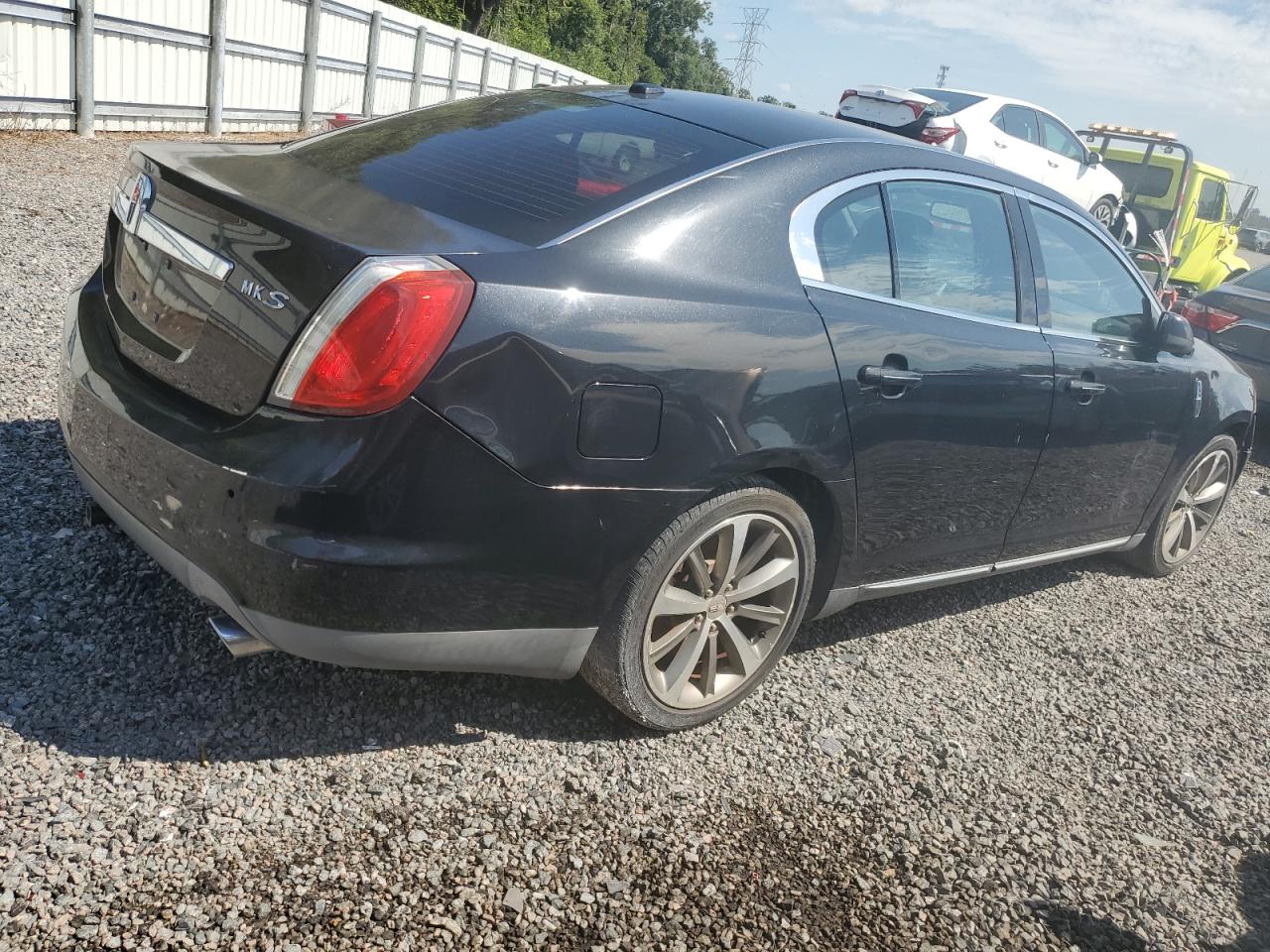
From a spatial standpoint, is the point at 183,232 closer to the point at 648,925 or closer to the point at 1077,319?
the point at 648,925

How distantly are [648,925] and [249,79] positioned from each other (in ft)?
51.2

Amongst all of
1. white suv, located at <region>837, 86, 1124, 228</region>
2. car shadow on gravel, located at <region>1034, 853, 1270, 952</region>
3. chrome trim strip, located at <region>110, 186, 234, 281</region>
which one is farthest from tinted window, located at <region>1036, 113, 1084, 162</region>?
chrome trim strip, located at <region>110, 186, 234, 281</region>

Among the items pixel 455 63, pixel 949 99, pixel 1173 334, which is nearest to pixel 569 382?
pixel 1173 334

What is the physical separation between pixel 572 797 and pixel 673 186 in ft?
5.34

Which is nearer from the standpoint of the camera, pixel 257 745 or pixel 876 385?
pixel 257 745

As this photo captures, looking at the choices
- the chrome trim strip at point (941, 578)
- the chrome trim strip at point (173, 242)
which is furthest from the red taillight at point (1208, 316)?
the chrome trim strip at point (173, 242)

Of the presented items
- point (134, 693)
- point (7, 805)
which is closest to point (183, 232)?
point (134, 693)

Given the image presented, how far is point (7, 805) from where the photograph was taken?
8.20 ft

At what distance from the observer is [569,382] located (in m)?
2.64

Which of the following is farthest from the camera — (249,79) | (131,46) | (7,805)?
(249,79)

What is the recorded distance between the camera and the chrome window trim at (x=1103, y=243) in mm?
4184

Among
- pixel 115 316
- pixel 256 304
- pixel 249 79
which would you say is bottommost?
pixel 249 79

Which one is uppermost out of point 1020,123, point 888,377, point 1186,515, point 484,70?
point 1020,123

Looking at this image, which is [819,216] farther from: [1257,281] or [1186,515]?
[1257,281]
